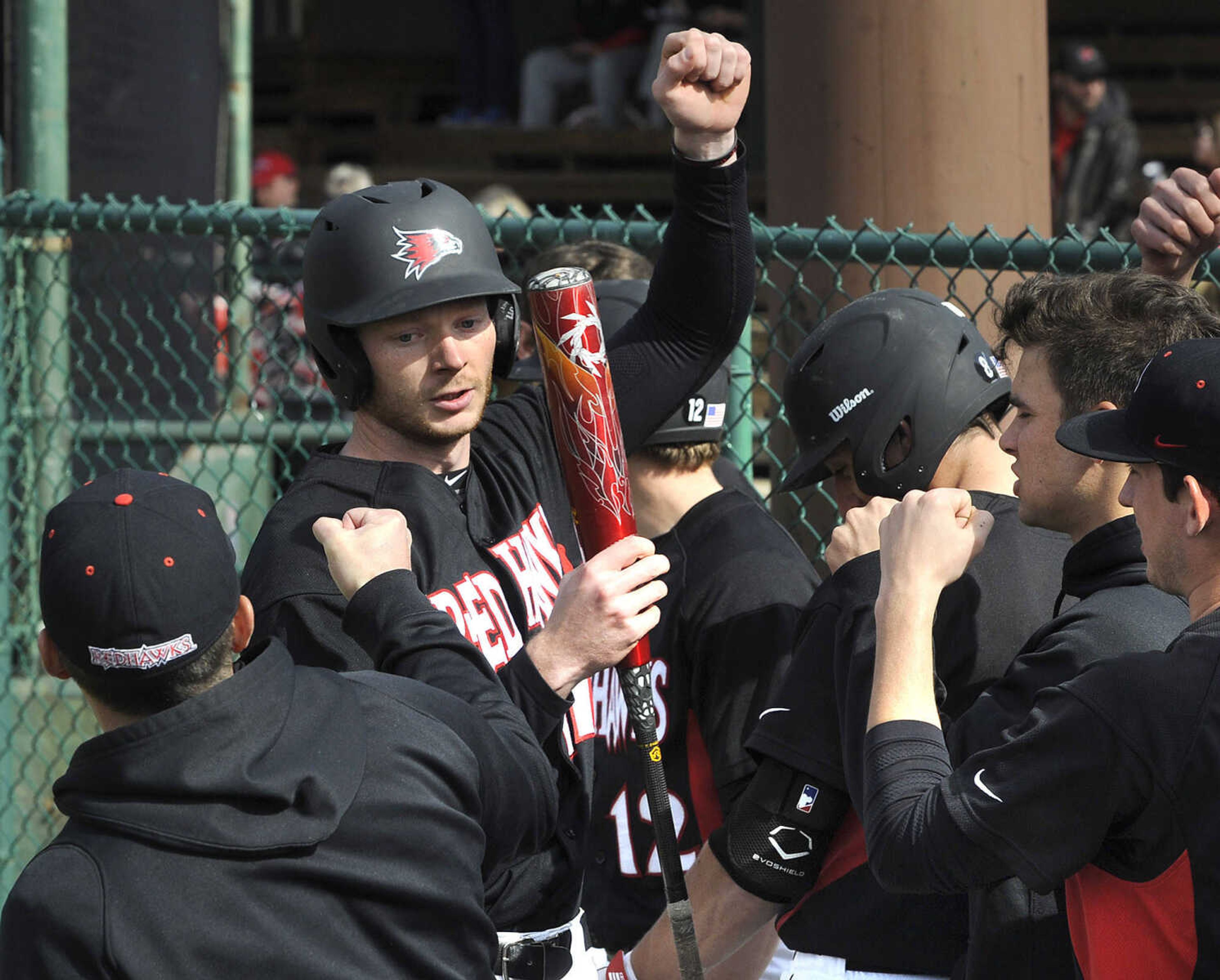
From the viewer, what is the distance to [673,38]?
9.78 ft

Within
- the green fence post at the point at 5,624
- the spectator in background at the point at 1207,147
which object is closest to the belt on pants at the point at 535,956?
the green fence post at the point at 5,624

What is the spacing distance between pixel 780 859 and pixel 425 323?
1.17 m

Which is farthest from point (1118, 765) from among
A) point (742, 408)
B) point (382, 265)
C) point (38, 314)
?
point (38, 314)

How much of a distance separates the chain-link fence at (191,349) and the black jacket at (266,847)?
2.04 meters

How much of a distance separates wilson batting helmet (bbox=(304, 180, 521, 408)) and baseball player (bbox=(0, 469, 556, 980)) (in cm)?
79

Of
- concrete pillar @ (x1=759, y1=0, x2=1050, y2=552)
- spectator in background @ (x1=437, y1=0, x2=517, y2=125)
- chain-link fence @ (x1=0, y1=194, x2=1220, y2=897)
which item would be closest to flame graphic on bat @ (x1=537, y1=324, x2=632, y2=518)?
chain-link fence @ (x1=0, y1=194, x2=1220, y2=897)

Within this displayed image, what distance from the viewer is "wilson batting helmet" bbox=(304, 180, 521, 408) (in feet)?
9.24

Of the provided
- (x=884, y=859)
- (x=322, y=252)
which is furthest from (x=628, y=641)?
(x=322, y=252)

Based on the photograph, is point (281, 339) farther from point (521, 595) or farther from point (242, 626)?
point (242, 626)

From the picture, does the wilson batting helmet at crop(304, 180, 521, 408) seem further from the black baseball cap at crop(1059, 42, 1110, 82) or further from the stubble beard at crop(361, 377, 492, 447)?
the black baseball cap at crop(1059, 42, 1110, 82)

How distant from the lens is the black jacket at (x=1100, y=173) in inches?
408

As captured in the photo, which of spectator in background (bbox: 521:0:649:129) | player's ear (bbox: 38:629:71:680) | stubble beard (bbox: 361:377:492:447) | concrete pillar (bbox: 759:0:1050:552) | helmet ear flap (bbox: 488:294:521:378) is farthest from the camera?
spectator in background (bbox: 521:0:649:129)

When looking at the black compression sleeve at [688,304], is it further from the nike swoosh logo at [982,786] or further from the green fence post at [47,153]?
the green fence post at [47,153]

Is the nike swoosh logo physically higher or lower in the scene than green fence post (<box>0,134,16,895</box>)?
higher
